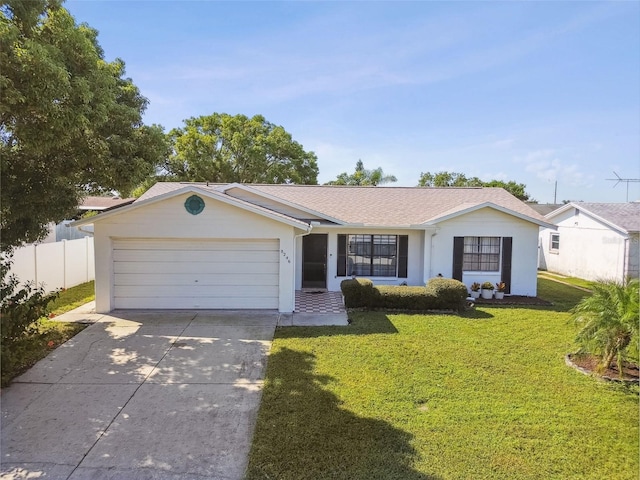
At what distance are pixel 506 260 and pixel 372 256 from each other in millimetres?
4834

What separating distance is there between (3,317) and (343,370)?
18.8ft

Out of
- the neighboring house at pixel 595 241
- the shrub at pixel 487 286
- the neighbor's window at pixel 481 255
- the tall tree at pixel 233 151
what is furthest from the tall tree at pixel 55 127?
the tall tree at pixel 233 151

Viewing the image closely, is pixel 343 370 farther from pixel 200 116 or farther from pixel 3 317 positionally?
pixel 200 116

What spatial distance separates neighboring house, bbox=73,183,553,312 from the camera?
10.7 m

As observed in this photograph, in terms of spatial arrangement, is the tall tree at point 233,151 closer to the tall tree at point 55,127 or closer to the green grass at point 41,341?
the green grass at point 41,341

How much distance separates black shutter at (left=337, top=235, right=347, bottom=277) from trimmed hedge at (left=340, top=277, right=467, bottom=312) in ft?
9.36

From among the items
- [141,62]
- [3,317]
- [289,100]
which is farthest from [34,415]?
[289,100]

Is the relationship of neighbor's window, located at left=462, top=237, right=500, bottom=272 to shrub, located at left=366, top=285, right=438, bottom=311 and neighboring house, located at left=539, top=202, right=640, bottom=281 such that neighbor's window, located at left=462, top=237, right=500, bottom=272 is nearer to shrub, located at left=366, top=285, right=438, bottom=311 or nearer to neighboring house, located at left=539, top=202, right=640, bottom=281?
shrub, located at left=366, top=285, right=438, bottom=311

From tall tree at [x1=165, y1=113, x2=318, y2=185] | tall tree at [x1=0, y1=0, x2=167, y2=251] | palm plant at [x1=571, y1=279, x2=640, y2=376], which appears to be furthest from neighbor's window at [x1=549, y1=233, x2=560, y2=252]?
tall tree at [x1=165, y1=113, x2=318, y2=185]

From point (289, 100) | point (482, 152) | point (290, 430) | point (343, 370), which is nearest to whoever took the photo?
point (290, 430)

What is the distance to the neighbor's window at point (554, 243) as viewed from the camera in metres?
20.8

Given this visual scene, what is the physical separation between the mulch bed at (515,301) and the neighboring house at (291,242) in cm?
48

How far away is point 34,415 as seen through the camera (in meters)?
5.31

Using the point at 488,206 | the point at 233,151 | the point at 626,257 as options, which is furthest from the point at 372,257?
the point at 233,151
